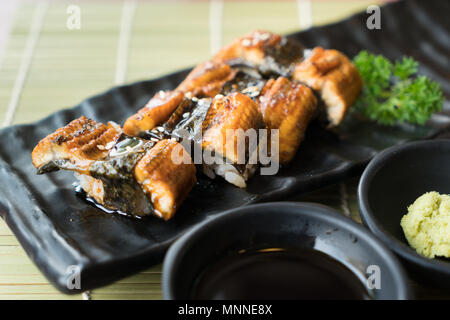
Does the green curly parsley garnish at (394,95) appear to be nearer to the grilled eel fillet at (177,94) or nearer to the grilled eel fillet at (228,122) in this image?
the grilled eel fillet at (177,94)

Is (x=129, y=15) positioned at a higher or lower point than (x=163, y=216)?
higher

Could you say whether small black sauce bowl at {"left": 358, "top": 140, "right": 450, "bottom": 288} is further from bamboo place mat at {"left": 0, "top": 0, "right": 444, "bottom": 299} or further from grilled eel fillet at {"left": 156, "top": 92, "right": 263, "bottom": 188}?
grilled eel fillet at {"left": 156, "top": 92, "right": 263, "bottom": 188}

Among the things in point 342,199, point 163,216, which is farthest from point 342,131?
point 163,216

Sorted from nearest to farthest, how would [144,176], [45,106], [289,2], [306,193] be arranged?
[144,176] < [306,193] < [45,106] < [289,2]

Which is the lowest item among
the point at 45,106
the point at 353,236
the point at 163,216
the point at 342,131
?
the point at 353,236
